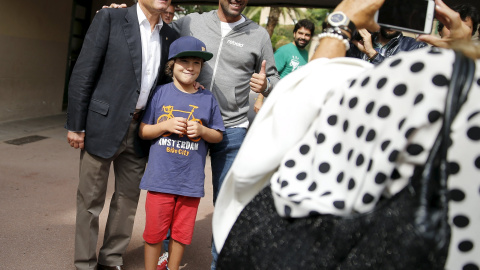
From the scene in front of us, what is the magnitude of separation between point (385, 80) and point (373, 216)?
36 centimetres

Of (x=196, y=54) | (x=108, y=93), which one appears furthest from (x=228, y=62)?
(x=108, y=93)

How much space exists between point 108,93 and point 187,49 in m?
0.58

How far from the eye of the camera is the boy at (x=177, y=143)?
129 inches

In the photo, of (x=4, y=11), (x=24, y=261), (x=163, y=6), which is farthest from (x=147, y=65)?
(x=4, y=11)

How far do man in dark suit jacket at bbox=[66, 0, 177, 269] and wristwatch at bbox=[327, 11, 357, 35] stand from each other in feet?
5.78

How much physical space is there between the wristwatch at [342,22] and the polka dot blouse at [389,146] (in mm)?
333

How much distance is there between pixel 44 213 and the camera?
4.68 metres

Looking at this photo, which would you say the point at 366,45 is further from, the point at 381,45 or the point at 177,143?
the point at 177,143

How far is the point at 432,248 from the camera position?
1.22 meters

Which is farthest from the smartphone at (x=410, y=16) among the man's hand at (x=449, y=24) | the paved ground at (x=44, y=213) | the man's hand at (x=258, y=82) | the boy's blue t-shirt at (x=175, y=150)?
the paved ground at (x=44, y=213)

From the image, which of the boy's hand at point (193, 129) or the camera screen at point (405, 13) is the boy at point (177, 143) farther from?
the camera screen at point (405, 13)

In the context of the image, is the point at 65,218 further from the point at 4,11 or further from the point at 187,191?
the point at 4,11

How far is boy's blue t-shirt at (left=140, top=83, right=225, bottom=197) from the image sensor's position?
3293 mm

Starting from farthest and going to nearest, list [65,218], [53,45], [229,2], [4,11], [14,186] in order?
1. [53,45]
2. [4,11]
3. [14,186]
4. [65,218]
5. [229,2]
